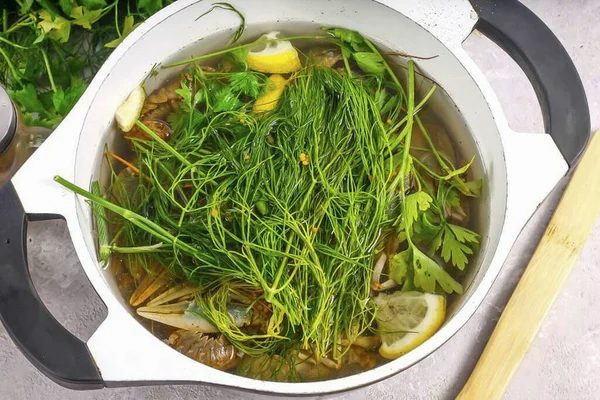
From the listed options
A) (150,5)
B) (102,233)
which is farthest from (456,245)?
(150,5)

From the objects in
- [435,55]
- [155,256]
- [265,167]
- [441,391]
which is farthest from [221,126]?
[441,391]

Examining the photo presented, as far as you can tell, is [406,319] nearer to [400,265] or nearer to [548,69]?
[400,265]

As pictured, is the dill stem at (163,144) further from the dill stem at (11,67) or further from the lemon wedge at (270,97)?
the dill stem at (11,67)

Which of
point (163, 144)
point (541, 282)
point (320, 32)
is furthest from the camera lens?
point (541, 282)

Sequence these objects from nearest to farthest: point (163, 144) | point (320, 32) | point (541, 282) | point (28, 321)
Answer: point (28, 321)
point (163, 144)
point (320, 32)
point (541, 282)

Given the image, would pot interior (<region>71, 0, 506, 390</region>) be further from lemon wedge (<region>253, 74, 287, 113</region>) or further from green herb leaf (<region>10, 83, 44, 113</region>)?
green herb leaf (<region>10, 83, 44, 113</region>)

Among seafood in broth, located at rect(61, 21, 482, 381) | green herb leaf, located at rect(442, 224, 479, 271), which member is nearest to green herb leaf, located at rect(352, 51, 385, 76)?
seafood in broth, located at rect(61, 21, 482, 381)

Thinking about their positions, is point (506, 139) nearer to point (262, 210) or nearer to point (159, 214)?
point (262, 210)
